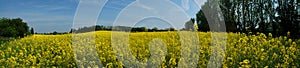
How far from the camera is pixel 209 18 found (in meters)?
22.0

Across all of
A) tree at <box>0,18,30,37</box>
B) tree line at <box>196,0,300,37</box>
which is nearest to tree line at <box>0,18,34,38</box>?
tree at <box>0,18,30,37</box>

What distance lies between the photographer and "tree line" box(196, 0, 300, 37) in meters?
19.7

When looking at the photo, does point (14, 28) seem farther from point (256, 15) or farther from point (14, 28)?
point (256, 15)

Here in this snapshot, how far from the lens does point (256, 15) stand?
69.5 ft

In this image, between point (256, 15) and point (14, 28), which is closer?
point (256, 15)

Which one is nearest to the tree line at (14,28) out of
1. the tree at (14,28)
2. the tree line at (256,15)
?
the tree at (14,28)

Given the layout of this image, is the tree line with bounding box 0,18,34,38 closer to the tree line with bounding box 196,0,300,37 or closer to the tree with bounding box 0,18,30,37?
the tree with bounding box 0,18,30,37

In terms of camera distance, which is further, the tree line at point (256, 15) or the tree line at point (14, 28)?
the tree line at point (14, 28)

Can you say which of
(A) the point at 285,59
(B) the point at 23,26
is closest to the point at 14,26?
(B) the point at 23,26

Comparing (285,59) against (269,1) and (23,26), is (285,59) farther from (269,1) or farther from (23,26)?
(23,26)

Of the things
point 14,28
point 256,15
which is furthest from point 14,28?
point 256,15

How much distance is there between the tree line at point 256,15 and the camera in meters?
19.7

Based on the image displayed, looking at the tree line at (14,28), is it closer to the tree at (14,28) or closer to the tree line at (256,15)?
the tree at (14,28)

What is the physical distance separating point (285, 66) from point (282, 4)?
47.4 ft
